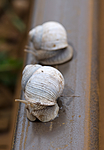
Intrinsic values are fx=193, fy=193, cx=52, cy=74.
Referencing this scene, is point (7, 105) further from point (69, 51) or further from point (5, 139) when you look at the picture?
point (69, 51)

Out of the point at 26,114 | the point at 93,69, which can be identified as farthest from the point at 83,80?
the point at 26,114

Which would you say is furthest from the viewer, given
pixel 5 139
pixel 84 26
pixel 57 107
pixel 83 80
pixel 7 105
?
pixel 7 105

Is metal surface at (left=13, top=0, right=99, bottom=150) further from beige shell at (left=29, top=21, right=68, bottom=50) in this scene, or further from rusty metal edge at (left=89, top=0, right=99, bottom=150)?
beige shell at (left=29, top=21, right=68, bottom=50)

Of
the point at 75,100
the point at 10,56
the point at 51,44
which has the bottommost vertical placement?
the point at 75,100

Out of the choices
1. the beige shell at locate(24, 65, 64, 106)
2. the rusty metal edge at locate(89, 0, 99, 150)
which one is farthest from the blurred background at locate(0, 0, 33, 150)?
the beige shell at locate(24, 65, 64, 106)

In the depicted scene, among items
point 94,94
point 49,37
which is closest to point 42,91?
point 94,94

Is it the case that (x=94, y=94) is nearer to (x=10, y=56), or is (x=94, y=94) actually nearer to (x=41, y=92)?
(x=41, y=92)
